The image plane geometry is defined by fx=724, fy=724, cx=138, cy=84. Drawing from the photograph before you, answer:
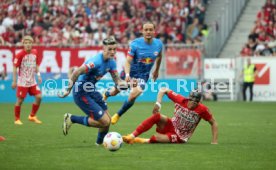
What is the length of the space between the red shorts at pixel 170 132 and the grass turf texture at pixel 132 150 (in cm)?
31

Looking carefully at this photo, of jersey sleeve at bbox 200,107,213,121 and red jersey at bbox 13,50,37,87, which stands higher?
red jersey at bbox 13,50,37,87

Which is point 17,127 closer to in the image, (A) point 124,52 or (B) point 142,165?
(B) point 142,165

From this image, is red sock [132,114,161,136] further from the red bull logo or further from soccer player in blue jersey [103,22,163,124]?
the red bull logo

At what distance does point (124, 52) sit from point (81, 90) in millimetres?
18847

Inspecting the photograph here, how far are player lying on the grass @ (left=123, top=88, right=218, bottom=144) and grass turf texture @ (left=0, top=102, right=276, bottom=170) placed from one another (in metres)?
0.27

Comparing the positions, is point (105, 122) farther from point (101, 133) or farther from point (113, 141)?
point (113, 141)

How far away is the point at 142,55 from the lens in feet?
58.4

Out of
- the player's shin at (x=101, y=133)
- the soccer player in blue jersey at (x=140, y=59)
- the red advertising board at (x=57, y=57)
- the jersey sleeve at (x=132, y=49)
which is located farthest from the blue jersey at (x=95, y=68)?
the red advertising board at (x=57, y=57)

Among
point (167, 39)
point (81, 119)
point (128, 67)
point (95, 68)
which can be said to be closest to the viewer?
point (95, 68)

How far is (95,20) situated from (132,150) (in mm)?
22822

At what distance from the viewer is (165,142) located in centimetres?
1498

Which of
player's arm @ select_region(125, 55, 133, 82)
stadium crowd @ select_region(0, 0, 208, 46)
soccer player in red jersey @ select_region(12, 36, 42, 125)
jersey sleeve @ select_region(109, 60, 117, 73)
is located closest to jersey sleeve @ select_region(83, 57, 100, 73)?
jersey sleeve @ select_region(109, 60, 117, 73)

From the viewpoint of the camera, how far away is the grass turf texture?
38.3ft

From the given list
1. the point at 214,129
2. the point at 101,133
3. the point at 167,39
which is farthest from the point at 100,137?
the point at 167,39
